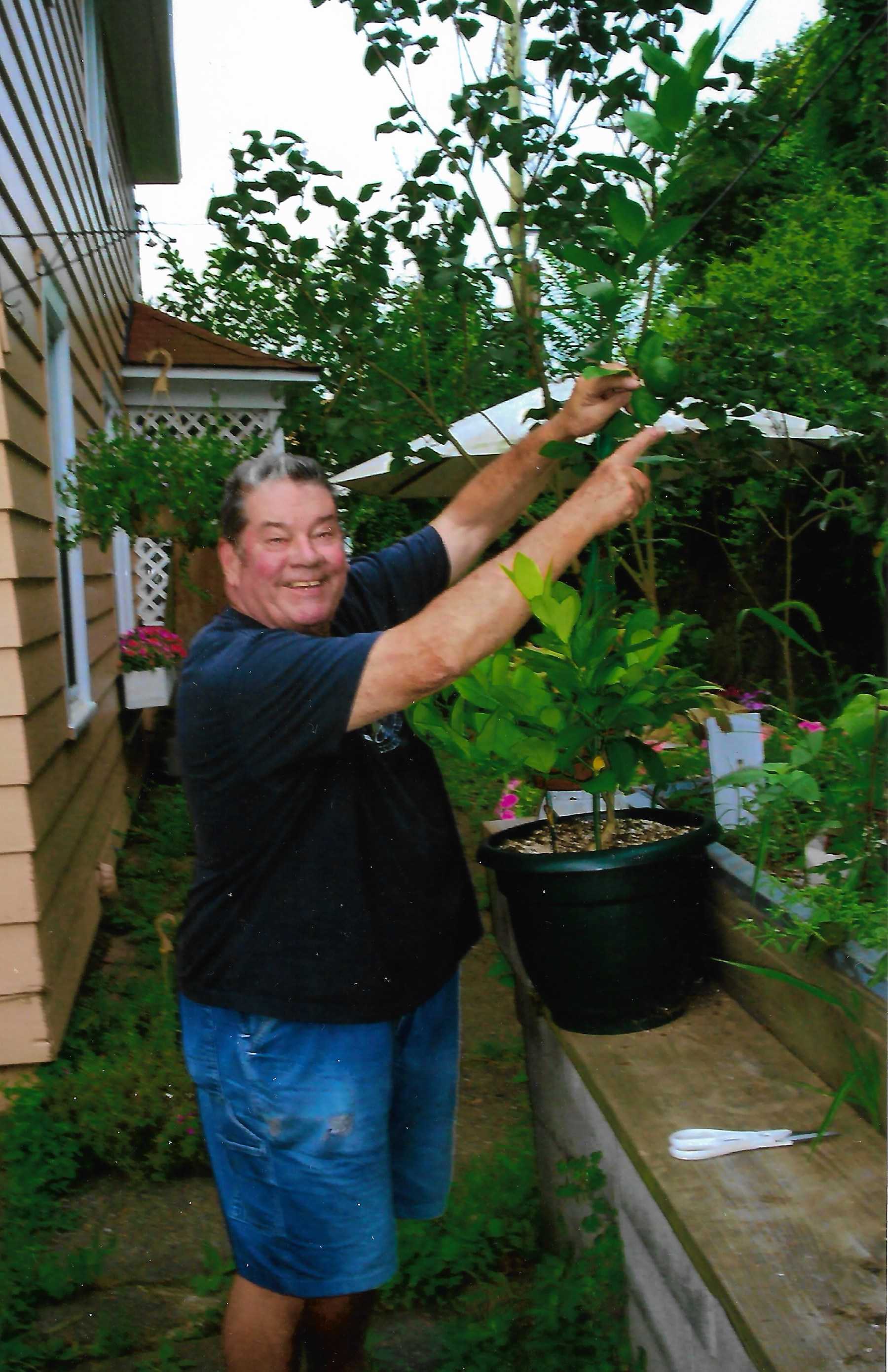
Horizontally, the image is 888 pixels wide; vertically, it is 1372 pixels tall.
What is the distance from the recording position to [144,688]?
6.72 meters

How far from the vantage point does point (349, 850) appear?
1853 millimetres

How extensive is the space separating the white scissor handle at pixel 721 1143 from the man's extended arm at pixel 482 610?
715 millimetres

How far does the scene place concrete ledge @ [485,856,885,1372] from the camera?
50.1 inches

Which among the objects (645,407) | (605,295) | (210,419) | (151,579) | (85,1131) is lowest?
(85,1131)

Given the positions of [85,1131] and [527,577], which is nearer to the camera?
[527,577]

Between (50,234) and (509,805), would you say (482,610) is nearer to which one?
(509,805)

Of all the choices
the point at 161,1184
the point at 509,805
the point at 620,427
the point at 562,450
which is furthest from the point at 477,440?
the point at 620,427

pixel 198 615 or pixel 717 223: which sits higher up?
pixel 717 223

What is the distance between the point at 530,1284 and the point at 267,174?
2695 millimetres

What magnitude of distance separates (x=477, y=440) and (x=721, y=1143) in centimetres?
444

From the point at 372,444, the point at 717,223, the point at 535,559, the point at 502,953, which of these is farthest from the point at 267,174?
the point at 717,223

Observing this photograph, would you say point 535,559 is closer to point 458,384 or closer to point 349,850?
point 349,850

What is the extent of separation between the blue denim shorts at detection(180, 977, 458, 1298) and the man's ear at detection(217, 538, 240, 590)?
27.4 inches

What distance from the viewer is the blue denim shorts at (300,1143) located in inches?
71.9
